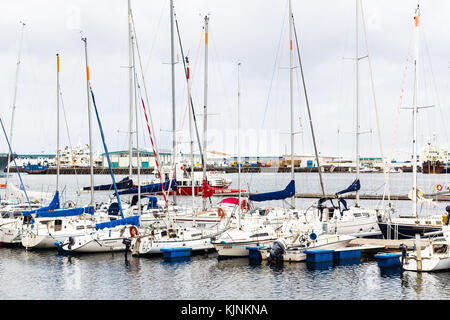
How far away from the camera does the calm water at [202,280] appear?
78.4ft

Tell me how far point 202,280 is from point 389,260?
9.07 meters

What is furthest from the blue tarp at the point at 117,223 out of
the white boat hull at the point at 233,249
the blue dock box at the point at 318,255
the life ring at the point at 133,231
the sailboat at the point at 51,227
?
the blue dock box at the point at 318,255

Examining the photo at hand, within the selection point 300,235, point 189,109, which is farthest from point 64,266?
point 189,109

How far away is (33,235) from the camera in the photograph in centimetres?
3566

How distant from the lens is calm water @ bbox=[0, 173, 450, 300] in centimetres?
2391

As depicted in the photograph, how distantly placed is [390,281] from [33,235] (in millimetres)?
21309

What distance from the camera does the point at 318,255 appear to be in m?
29.8

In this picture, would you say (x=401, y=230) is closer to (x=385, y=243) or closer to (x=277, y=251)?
(x=385, y=243)

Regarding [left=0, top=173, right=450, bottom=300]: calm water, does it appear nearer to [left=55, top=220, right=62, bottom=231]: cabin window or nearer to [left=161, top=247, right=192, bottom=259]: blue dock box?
[left=161, top=247, right=192, bottom=259]: blue dock box

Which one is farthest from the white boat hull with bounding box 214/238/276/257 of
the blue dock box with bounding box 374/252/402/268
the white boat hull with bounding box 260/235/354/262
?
the blue dock box with bounding box 374/252/402/268

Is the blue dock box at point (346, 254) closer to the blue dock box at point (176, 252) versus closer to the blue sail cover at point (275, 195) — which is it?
the blue dock box at point (176, 252)

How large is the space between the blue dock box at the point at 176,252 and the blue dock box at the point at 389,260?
33.4ft

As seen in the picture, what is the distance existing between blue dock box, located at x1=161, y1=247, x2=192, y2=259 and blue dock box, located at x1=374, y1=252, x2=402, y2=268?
1017 centimetres
